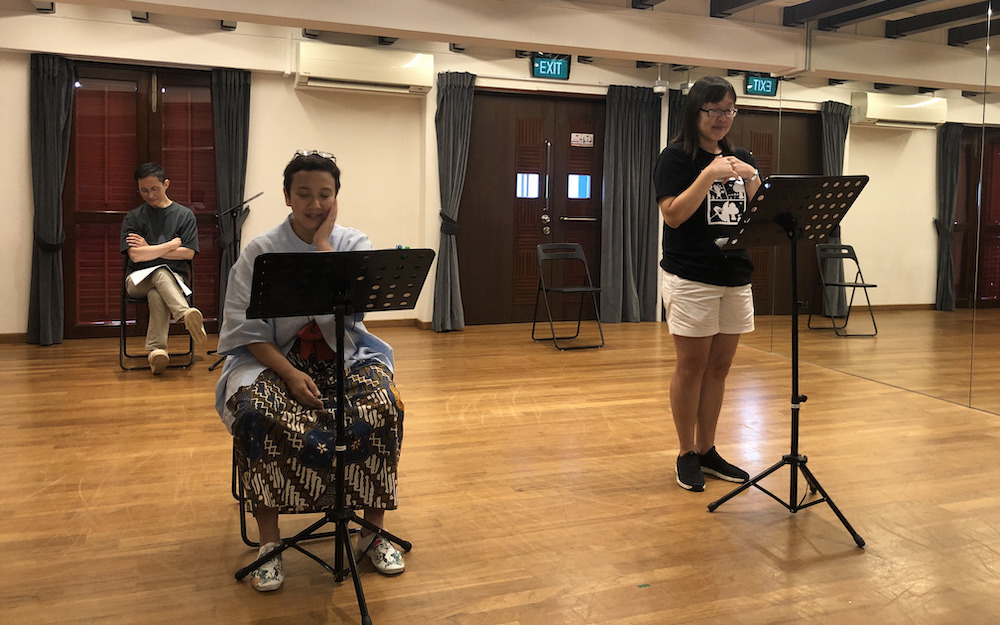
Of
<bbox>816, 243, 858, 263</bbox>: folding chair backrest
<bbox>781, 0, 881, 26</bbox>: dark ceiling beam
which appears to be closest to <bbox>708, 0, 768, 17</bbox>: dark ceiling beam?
<bbox>781, 0, 881, 26</bbox>: dark ceiling beam

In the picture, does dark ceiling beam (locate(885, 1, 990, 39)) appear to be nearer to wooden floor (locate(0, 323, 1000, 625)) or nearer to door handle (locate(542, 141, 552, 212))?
wooden floor (locate(0, 323, 1000, 625))

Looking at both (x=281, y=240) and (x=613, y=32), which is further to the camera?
(x=613, y=32)

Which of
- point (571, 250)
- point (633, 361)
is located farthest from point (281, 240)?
point (571, 250)

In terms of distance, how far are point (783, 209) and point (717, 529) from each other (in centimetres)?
111

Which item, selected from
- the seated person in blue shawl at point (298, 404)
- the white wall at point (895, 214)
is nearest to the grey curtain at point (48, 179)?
the seated person in blue shawl at point (298, 404)

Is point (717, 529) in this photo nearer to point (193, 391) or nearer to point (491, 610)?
point (491, 610)

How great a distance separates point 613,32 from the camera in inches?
249

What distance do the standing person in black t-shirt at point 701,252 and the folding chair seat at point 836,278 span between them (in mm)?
3020

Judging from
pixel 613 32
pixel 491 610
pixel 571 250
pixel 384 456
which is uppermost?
pixel 613 32

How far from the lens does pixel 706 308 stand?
3.09 m

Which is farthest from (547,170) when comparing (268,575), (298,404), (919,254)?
(268,575)

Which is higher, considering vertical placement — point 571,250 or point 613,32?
point 613,32

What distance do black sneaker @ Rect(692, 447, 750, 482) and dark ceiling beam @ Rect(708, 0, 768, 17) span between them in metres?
4.20

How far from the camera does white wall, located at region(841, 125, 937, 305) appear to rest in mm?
5219
